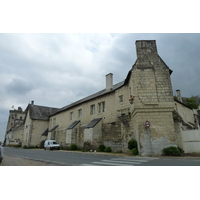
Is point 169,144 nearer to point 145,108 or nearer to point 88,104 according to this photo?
point 145,108

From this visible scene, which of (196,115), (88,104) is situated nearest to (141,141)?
(88,104)

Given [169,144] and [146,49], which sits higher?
[146,49]

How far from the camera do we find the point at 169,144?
31.4 ft

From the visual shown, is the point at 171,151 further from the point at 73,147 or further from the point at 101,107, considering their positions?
the point at 73,147

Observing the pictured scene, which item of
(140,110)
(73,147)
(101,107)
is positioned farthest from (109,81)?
(73,147)

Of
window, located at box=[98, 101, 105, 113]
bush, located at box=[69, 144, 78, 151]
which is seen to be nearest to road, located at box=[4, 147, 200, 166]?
window, located at box=[98, 101, 105, 113]

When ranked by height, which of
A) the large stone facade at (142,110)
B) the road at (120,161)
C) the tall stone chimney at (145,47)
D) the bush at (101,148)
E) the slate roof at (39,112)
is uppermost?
the tall stone chimney at (145,47)

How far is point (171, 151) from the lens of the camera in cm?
901

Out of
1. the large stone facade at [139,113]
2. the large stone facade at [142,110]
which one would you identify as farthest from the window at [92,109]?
the large stone facade at [142,110]

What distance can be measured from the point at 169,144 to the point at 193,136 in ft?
7.25

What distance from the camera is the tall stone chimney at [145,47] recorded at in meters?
11.9

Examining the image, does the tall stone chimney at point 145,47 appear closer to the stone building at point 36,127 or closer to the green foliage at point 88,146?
the green foliage at point 88,146

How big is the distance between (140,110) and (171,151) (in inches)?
126

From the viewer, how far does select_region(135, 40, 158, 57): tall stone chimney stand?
1190cm
